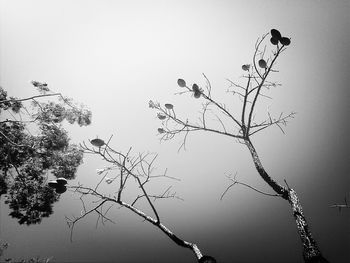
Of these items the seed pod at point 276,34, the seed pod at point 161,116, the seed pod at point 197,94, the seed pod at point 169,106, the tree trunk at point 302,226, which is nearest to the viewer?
the tree trunk at point 302,226

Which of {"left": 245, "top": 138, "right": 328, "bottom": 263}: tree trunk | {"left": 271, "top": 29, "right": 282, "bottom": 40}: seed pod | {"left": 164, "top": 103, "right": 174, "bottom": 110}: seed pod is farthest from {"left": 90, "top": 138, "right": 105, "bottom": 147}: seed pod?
{"left": 271, "top": 29, "right": 282, "bottom": 40}: seed pod

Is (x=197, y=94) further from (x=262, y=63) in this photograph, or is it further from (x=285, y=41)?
(x=285, y=41)

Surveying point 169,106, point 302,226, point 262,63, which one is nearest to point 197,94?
point 169,106

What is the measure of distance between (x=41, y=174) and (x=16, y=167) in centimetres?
77

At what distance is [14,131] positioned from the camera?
22.9 ft

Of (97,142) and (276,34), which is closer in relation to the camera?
(97,142)

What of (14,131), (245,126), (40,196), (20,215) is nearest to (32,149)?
(14,131)

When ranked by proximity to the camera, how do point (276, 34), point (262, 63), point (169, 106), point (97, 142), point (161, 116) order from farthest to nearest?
point (161, 116) < point (169, 106) < point (262, 63) < point (276, 34) < point (97, 142)

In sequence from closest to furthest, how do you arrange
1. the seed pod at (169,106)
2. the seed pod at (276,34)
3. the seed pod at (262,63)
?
the seed pod at (276,34), the seed pod at (262,63), the seed pod at (169,106)

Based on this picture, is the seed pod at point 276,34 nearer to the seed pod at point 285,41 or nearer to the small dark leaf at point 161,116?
the seed pod at point 285,41

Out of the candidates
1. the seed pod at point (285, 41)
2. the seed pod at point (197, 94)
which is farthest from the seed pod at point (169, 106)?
the seed pod at point (285, 41)

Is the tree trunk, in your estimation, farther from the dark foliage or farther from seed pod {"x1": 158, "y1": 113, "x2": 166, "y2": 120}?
the dark foliage

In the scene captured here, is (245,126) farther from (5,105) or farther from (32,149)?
(5,105)

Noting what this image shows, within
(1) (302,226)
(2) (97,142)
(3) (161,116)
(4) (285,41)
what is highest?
(3) (161,116)
